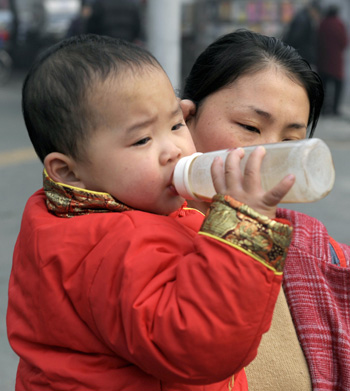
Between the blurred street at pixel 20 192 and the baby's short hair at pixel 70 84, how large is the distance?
2.00 m

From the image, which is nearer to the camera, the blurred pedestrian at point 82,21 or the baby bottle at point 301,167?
A: the baby bottle at point 301,167

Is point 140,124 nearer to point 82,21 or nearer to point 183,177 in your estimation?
point 183,177

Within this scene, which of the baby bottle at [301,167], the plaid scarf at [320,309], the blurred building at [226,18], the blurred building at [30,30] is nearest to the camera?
the baby bottle at [301,167]

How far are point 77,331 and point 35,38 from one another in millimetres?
15440

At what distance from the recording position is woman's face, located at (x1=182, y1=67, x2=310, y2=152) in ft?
5.86

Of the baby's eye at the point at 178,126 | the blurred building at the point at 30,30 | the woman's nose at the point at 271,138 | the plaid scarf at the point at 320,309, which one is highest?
the baby's eye at the point at 178,126

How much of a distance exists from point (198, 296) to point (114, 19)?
30.4 feet

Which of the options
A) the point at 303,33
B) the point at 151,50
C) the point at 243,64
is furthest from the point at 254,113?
the point at 303,33

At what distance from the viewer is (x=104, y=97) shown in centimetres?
135

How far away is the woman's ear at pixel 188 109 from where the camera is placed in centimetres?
190

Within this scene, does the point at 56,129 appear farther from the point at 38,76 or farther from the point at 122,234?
the point at 122,234

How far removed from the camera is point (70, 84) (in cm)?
138

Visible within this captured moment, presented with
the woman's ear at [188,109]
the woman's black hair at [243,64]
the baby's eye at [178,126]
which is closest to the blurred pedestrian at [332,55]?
the woman's black hair at [243,64]

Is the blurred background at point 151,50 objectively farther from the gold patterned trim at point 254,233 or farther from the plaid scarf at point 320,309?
the gold patterned trim at point 254,233
